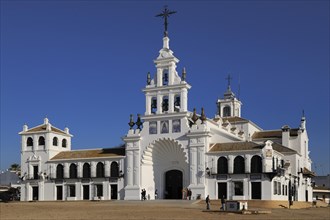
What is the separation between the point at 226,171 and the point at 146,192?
9945 mm

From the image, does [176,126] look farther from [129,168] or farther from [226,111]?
[226,111]

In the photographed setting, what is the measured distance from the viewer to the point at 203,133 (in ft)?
186

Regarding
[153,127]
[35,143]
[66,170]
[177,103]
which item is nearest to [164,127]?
[153,127]

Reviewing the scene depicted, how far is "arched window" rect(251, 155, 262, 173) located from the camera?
176ft

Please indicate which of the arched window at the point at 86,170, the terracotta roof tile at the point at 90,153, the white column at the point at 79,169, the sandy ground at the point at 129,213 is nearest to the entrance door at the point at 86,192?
the arched window at the point at 86,170

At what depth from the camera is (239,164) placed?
5494 cm

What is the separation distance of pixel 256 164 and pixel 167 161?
37.0 feet

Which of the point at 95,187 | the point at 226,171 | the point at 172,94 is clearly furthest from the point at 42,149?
the point at 226,171

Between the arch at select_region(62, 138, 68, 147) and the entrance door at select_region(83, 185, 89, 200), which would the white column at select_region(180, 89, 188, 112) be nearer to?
the entrance door at select_region(83, 185, 89, 200)

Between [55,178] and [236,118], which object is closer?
[55,178]

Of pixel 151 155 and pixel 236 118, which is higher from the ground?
pixel 236 118

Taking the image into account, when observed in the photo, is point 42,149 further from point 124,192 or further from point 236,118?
→ point 236,118

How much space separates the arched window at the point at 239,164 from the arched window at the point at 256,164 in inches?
42.5

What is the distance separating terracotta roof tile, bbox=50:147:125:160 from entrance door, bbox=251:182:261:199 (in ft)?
52.4
